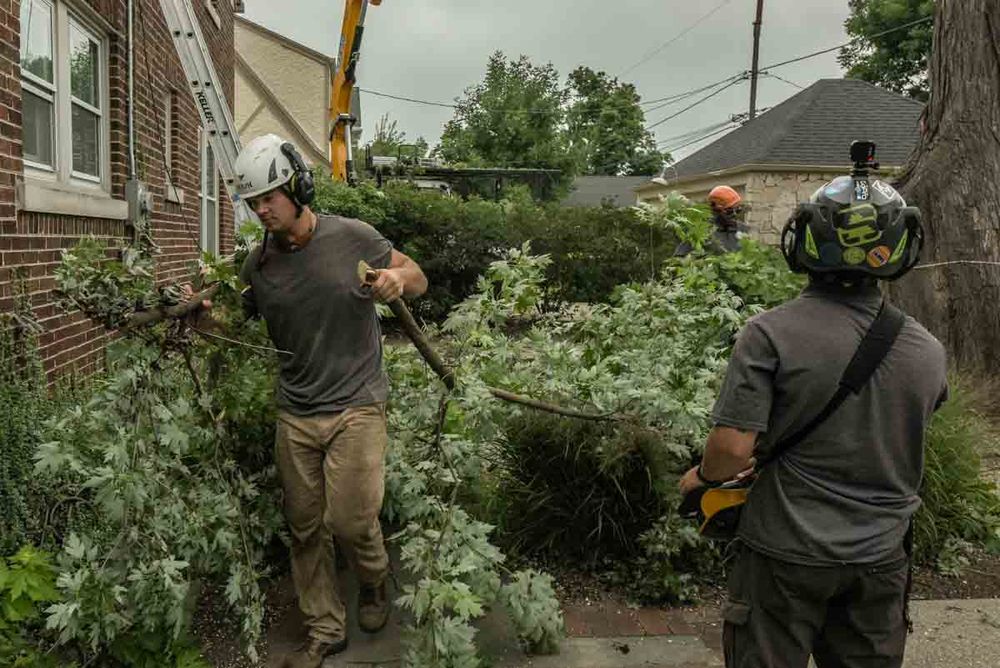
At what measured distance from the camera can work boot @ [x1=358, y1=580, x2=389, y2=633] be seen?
398cm

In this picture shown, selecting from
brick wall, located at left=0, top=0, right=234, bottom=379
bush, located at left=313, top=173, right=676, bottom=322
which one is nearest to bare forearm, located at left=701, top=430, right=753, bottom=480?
brick wall, located at left=0, top=0, right=234, bottom=379

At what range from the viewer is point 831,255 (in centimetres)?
235

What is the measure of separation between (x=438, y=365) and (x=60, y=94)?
372cm

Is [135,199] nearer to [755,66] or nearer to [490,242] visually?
[490,242]

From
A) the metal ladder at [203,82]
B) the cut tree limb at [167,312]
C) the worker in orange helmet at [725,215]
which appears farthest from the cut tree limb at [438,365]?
the metal ladder at [203,82]

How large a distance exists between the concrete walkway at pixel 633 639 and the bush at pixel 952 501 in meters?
0.48

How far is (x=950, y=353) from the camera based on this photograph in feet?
26.3

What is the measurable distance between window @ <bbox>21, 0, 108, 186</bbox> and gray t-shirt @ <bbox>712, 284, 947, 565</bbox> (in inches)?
196

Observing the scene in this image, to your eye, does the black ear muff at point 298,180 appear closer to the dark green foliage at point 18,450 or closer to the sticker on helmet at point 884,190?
the dark green foliage at point 18,450

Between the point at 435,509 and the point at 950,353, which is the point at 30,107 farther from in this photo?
the point at 950,353

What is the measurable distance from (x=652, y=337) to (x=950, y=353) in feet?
14.7

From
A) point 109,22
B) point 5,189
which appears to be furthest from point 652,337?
point 109,22

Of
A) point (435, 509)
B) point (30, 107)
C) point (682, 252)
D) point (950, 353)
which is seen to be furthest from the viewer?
point (950, 353)

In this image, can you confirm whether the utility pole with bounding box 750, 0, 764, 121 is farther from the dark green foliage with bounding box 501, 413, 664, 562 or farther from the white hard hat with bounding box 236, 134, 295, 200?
the white hard hat with bounding box 236, 134, 295, 200
